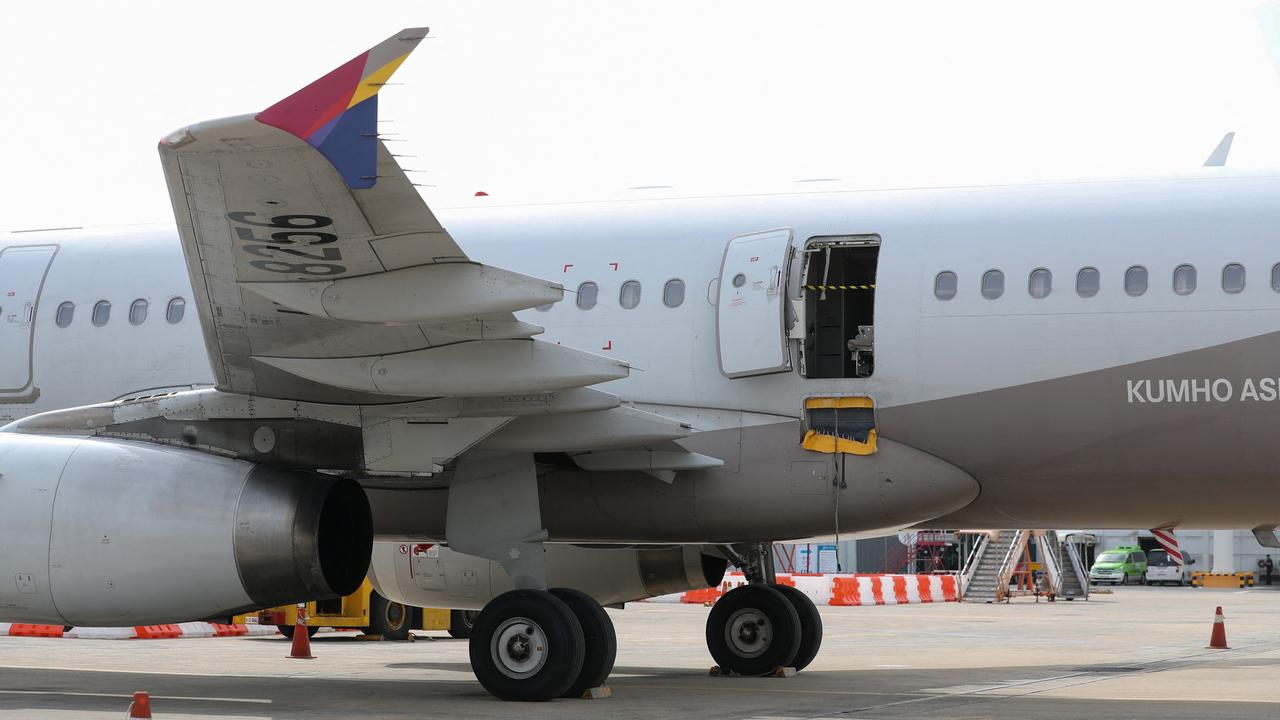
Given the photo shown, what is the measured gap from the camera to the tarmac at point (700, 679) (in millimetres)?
11477

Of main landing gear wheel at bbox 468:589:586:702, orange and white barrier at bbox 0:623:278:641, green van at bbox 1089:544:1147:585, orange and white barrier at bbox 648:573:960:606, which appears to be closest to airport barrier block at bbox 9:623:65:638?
orange and white barrier at bbox 0:623:278:641

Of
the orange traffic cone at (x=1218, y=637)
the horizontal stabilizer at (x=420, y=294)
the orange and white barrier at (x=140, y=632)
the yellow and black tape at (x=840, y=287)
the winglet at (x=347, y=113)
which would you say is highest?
the winglet at (x=347, y=113)

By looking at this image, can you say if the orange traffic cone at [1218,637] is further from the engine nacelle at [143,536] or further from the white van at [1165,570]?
the white van at [1165,570]

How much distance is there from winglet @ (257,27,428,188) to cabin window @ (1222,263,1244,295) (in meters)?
6.72

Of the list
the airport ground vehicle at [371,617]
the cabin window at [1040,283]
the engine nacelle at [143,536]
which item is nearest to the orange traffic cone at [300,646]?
the airport ground vehicle at [371,617]

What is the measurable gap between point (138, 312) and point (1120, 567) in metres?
52.5

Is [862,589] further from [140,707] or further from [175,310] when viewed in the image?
[140,707]

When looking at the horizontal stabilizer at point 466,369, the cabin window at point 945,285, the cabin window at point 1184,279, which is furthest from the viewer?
the cabin window at point 945,285

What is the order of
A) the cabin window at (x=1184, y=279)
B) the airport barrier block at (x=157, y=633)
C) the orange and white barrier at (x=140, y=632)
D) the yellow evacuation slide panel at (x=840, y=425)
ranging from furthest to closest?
the orange and white barrier at (x=140, y=632) < the airport barrier block at (x=157, y=633) < the yellow evacuation slide panel at (x=840, y=425) < the cabin window at (x=1184, y=279)

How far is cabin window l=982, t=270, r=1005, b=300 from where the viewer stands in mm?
12141

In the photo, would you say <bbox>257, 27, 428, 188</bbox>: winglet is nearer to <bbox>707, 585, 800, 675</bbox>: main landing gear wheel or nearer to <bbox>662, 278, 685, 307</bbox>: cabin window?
<bbox>662, 278, 685, 307</bbox>: cabin window

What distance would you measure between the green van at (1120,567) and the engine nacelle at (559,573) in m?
47.6

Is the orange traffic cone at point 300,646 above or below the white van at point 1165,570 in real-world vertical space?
below

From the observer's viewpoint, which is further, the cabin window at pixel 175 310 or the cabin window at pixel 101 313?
the cabin window at pixel 101 313
